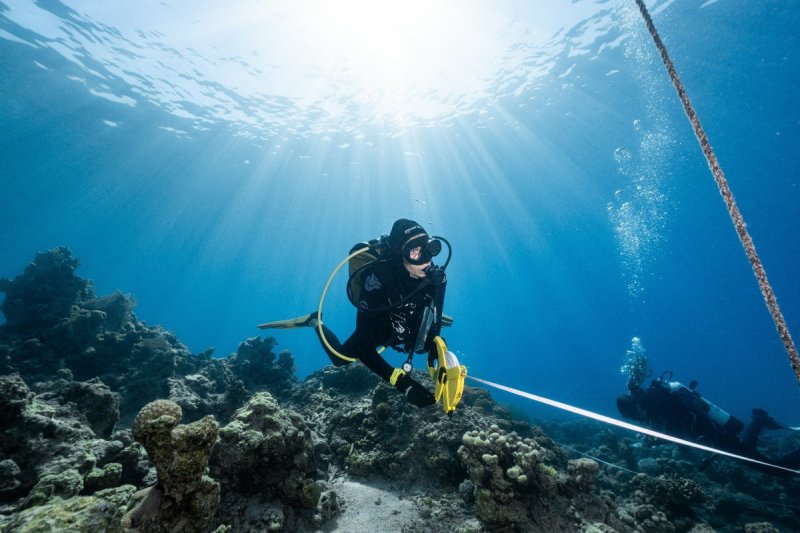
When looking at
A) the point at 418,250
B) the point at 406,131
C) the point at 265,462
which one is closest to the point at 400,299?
the point at 418,250

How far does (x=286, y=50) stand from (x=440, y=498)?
26.2 m

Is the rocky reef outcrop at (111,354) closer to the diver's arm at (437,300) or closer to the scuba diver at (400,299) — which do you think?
the scuba diver at (400,299)

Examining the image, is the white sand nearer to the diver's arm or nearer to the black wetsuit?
the black wetsuit

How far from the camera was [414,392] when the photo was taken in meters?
4.66

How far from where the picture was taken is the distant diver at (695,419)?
8836 mm

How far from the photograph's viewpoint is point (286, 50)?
22094mm

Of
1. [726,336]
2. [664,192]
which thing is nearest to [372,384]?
[664,192]

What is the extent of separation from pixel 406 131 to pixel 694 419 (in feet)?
99.8

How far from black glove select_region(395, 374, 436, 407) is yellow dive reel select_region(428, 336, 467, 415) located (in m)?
0.12

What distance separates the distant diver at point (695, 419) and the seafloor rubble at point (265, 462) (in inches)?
50.6

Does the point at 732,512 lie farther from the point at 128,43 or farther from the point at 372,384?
the point at 128,43

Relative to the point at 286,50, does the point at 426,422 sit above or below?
below

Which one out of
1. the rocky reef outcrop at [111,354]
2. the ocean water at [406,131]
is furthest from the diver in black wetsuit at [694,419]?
the ocean water at [406,131]

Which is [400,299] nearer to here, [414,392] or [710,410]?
[414,392]
